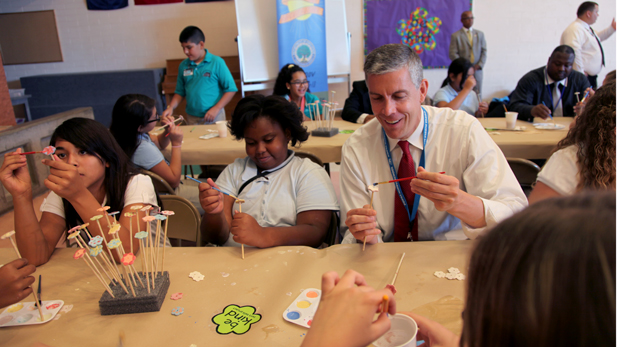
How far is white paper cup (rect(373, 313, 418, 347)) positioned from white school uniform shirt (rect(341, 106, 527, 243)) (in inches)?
31.6

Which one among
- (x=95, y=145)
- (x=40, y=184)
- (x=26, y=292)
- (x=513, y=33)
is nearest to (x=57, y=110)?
(x=40, y=184)

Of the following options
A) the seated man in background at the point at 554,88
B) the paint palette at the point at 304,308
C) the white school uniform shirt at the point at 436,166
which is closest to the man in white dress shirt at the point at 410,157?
the white school uniform shirt at the point at 436,166

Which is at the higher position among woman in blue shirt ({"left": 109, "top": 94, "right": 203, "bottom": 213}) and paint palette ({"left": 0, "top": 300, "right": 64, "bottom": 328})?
woman in blue shirt ({"left": 109, "top": 94, "right": 203, "bottom": 213})

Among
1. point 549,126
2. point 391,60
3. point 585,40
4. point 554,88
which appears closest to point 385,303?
point 391,60

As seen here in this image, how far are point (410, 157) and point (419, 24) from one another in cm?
606

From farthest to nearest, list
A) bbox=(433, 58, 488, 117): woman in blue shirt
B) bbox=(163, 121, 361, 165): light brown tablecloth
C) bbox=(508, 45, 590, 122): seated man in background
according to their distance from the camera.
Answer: bbox=(433, 58, 488, 117): woman in blue shirt, bbox=(508, 45, 590, 122): seated man in background, bbox=(163, 121, 361, 165): light brown tablecloth

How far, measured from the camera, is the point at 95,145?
1588 mm

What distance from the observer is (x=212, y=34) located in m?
7.29

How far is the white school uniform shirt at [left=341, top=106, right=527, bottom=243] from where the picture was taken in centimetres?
158

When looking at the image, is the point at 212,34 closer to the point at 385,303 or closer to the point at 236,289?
the point at 236,289

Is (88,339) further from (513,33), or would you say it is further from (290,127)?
(513,33)

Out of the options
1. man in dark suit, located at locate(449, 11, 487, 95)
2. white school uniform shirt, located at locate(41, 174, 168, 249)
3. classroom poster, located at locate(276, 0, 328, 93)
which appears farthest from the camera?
man in dark suit, located at locate(449, 11, 487, 95)

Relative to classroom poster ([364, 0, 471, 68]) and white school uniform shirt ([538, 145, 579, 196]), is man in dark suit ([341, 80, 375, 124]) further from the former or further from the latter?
classroom poster ([364, 0, 471, 68])

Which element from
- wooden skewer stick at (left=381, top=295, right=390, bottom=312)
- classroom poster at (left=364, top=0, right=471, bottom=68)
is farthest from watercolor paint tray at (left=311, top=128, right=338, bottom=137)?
classroom poster at (left=364, top=0, right=471, bottom=68)
